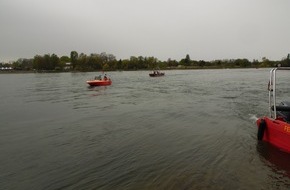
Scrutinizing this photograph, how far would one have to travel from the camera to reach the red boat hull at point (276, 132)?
10570mm

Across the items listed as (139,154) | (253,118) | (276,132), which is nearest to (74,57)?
(253,118)

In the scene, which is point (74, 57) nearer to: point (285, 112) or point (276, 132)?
point (285, 112)

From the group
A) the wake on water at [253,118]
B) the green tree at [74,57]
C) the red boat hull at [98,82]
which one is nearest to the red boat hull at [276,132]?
the wake on water at [253,118]

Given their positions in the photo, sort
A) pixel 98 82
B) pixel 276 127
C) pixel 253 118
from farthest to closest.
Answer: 1. pixel 98 82
2. pixel 253 118
3. pixel 276 127

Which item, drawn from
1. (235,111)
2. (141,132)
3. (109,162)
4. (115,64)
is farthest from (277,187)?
(115,64)

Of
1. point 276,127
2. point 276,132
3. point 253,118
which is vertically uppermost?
point 276,127

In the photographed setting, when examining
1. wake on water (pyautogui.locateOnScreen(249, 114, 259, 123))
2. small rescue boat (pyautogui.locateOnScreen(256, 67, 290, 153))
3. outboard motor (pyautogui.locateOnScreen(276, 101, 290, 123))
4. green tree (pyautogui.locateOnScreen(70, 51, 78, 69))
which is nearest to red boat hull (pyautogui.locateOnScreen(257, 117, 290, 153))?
small rescue boat (pyautogui.locateOnScreen(256, 67, 290, 153))

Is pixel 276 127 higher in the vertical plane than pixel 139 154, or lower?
higher

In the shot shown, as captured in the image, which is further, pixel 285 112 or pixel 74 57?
pixel 74 57

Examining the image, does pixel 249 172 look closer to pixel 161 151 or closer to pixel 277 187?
pixel 277 187

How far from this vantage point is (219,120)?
17750 mm

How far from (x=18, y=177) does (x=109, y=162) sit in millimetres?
3089

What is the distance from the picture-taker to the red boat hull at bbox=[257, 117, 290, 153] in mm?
10570

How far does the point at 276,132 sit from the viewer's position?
11.3 m
